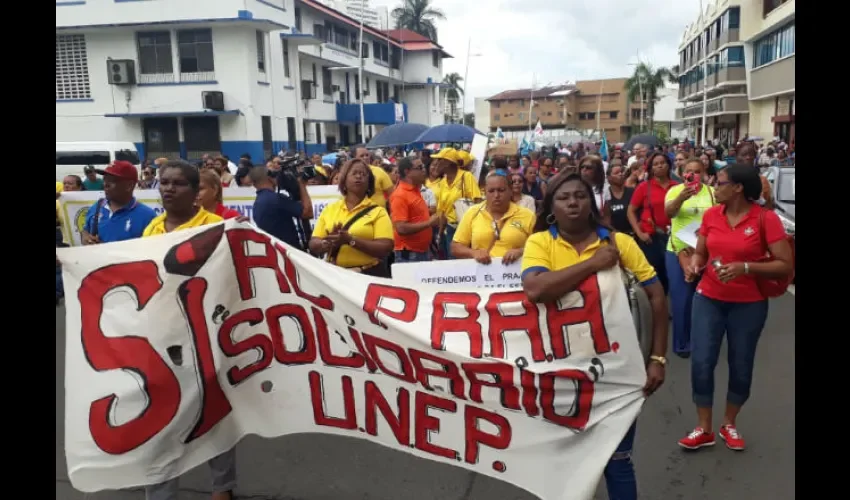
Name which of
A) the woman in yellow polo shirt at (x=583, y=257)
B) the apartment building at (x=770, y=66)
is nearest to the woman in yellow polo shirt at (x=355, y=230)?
the woman in yellow polo shirt at (x=583, y=257)

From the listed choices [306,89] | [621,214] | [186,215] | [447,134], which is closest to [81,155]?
[447,134]

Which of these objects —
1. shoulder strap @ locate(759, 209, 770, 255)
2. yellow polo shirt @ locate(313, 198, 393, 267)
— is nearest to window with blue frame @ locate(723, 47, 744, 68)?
shoulder strap @ locate(759, 209, 770, 255)

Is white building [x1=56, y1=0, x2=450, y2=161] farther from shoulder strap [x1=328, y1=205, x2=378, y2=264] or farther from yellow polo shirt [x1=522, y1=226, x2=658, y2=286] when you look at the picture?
yellow polo shirt [x1=522, y1=226, x2=658, y2=286]

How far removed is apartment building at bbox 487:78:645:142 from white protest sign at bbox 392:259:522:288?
307 feet

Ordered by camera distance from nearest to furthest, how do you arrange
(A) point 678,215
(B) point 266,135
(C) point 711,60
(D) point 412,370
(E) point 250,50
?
1. (D) point 412,370
2. (A) point 678,215
3. (E) point 250,50
4. (B) point 266,135
5. (C) point 711,60

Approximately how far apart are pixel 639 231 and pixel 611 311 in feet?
13.1

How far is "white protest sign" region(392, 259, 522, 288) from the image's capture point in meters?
4.34

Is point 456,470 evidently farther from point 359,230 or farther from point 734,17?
point 734,17

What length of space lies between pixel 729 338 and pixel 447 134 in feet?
45.5

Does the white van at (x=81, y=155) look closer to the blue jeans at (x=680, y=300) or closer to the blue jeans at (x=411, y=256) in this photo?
the blue jeans at (x=411, y=256)

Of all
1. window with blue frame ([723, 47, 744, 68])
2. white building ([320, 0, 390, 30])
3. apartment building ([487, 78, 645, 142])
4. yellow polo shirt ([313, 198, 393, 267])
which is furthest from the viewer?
apartment building ([487, 78, 645, 142])
